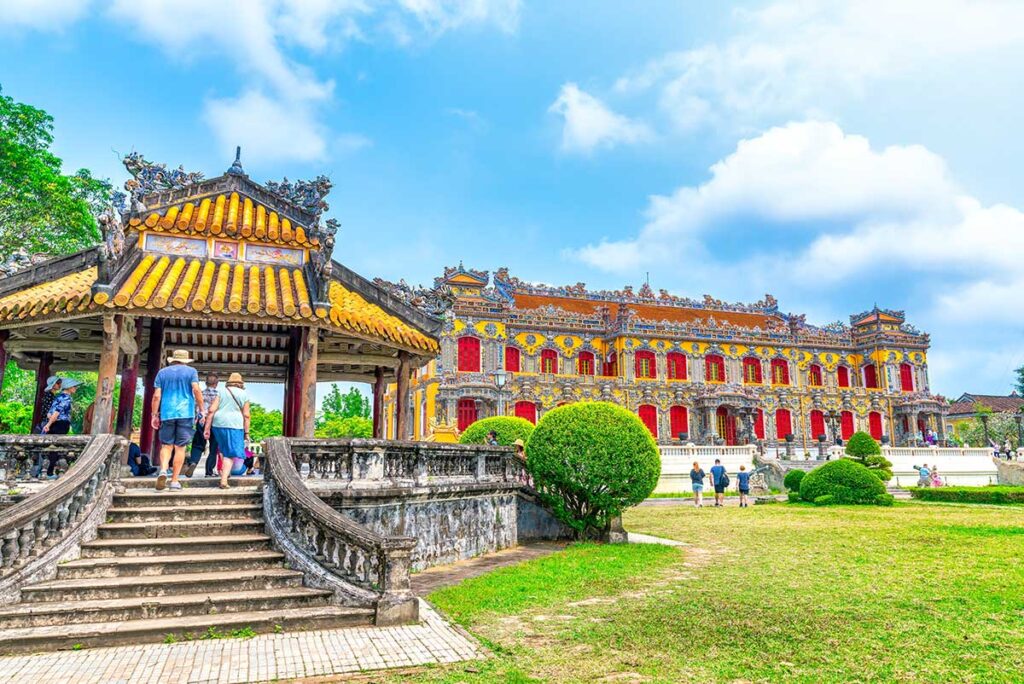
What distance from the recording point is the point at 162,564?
6.65m

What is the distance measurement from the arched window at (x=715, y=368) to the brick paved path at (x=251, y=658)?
44.4m

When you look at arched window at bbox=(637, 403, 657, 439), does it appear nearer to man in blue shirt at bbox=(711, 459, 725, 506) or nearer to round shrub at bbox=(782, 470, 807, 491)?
round shrub at bbox=(782, 470, 807, 491)

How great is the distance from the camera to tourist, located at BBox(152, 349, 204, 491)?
838 cm

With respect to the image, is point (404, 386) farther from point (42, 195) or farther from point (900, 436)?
point (900, 436)

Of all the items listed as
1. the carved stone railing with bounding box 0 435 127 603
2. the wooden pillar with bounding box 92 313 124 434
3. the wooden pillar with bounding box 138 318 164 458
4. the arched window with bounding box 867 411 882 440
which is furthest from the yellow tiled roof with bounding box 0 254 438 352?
the arched window with bounding box 867 411 882 440

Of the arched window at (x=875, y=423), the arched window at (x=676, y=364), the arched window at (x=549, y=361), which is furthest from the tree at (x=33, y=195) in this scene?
the arched window at (x=875, y=423)

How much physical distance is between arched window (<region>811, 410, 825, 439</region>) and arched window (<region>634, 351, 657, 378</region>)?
13451 mm

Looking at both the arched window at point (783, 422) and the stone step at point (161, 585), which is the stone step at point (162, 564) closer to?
the stone step at point (161, 585)

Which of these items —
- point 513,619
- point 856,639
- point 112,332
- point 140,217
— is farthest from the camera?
point 140,217

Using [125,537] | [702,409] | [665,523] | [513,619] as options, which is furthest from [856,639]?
[702,409]

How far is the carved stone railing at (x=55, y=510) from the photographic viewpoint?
6.04 meters

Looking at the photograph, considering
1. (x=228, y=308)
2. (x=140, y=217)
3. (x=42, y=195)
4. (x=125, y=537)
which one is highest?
(x=42, y=195)

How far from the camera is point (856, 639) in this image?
613 cm

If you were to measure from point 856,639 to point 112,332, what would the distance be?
403 inches
